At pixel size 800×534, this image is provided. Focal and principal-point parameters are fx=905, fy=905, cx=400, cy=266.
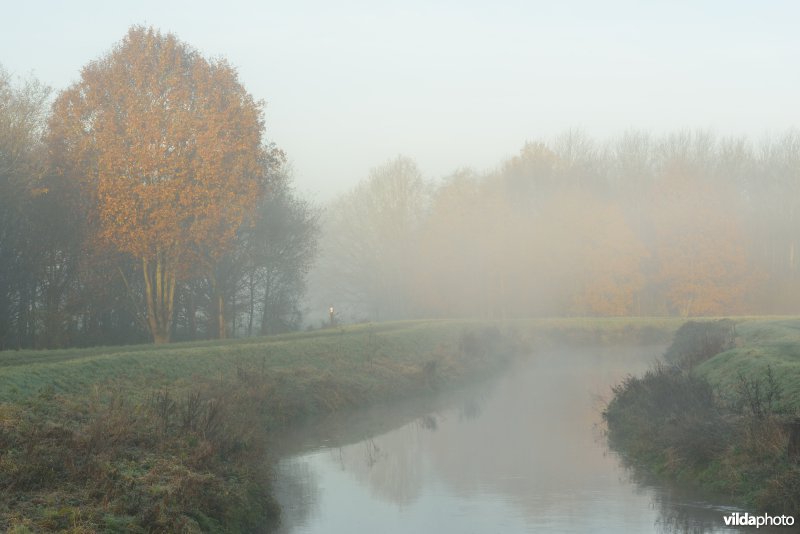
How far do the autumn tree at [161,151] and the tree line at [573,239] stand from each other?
40575 millimetres

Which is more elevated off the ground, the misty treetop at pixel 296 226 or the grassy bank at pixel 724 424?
the misty treetop at pixel 296 226

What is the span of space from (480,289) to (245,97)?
41775 millimetres

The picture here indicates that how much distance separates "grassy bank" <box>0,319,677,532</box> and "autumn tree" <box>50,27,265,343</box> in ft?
18.4

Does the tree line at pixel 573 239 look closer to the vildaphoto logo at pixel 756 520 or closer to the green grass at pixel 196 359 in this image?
the green grass at pixel 196 359

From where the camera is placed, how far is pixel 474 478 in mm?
19000

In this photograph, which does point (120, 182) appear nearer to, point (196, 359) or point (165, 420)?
point (196, 359)

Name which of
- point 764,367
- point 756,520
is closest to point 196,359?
point 764,367

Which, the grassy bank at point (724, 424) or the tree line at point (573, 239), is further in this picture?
the tree line at point (573, 239)

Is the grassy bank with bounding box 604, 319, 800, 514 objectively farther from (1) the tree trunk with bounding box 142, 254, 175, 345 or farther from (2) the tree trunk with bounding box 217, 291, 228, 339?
(2) the tree trunk with bounding box 217, 291, 228, 339

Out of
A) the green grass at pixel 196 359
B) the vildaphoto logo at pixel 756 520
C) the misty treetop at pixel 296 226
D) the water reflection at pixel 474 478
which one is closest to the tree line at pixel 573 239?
the misty treetop at pixel 296 226

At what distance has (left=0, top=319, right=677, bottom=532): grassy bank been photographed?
39.6ft

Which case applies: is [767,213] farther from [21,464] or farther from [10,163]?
[21,464]

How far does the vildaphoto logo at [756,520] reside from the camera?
13.2 m

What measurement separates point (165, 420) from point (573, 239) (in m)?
62.1
